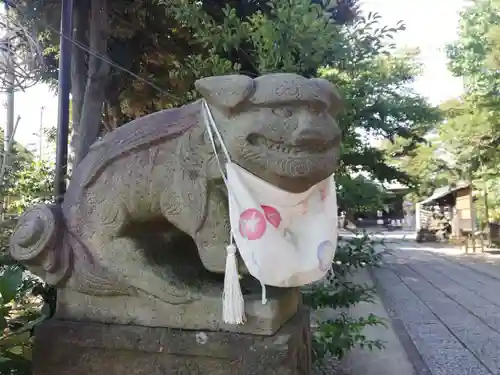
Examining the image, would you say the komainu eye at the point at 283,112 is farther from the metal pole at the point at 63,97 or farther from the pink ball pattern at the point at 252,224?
the metal pole at the point at 63,97

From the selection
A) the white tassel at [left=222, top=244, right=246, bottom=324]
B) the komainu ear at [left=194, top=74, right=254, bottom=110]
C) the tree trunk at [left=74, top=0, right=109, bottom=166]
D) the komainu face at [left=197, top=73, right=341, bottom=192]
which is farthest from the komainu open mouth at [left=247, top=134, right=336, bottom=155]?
the tree trunk at [left=74, top=0, right=109, bottom=166]

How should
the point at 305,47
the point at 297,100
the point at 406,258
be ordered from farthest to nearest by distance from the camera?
the point at 406,258
the point at 305,47
the point at 297,100

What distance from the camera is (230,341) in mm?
1306

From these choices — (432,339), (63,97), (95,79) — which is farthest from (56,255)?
(432,339)

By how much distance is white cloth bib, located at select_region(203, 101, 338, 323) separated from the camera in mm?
1269

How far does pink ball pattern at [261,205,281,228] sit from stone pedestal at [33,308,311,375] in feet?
0.98

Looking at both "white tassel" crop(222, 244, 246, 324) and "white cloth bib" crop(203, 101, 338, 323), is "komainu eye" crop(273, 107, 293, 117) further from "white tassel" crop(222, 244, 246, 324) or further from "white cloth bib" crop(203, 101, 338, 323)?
"white tassel" crop(222, 244, 246, 324)

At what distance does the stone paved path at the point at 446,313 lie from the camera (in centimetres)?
304

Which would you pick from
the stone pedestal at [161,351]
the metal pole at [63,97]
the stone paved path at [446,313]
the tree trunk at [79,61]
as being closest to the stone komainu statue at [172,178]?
the stone pedestal at [161,351]

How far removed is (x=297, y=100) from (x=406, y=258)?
8.95 meters

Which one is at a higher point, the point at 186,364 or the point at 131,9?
the point at 131,9

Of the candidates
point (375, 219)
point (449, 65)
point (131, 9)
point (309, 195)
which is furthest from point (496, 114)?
point (375, 219)

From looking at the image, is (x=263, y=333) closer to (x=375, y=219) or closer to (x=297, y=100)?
(x=297, y=100)

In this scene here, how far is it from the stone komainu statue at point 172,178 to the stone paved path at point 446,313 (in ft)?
6.81
